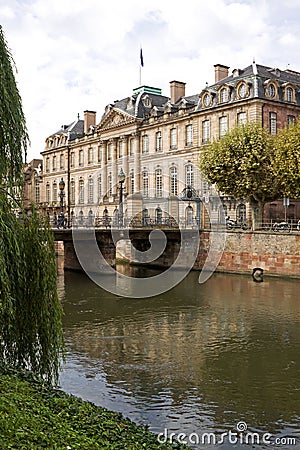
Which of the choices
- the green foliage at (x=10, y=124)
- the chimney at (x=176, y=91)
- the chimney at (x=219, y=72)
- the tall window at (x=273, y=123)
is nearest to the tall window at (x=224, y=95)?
the tall window at (x=273, y=123)

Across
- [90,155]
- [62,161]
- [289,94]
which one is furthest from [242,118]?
[62,161]

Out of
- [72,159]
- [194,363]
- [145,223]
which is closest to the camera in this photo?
[194,363]

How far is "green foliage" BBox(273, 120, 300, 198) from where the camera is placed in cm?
3353

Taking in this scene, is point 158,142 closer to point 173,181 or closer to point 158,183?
point 158,183

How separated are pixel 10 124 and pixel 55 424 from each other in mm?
5668

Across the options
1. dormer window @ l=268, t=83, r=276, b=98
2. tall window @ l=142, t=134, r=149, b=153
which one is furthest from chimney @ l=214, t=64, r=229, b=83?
tall window @ l=142, t=134, r=149, b=153

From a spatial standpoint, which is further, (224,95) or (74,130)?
(74,130)

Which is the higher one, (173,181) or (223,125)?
(223,125)

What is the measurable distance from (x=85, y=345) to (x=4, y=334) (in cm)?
648

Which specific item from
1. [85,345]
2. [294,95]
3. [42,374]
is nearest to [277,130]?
[294,95]

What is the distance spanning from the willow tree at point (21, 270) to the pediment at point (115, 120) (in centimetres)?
4714

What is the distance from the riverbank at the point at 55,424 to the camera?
6887mm

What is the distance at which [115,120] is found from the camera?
6094 centimetres

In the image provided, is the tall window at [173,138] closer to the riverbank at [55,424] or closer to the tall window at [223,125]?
the tall window at [223,125]
